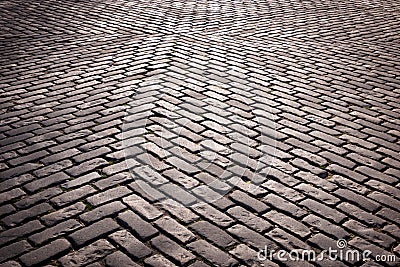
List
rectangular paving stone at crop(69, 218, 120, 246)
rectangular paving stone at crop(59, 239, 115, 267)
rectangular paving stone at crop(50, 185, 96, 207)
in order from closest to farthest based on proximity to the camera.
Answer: rectangular paving stone at crop(59, 239, 115, 267)
rectangular paving stone at crop(69, 218, 120, 246)
rectangular paving stone at crop(50, 185, 96, 207)

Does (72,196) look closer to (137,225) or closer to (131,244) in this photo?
(137,225)

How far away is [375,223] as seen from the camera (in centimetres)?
310

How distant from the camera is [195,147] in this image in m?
3.98

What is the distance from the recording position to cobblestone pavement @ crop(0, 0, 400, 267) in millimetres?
2912

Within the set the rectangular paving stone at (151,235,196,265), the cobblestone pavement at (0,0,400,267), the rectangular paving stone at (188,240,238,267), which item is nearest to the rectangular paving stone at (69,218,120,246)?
the cobblestone pavement at (0,0,400,267)

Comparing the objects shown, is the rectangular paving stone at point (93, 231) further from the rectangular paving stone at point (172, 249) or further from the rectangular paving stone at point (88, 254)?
the rectangular paving stone at point (172, 249)

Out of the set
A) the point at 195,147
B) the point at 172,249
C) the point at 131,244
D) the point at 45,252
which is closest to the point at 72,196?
the point at 45,252

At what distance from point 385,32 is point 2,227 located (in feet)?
25.6

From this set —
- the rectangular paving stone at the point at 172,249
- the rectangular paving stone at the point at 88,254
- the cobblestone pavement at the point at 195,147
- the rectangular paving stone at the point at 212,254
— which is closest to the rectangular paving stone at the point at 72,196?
the cobblestone pavement at the point at 195,147

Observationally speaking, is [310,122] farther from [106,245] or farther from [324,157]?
[106,245]

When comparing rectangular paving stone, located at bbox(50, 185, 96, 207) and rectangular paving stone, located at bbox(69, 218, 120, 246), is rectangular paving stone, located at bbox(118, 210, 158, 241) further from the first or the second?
rectangular paving stone, located at bbox(50, 185, 96, 207)

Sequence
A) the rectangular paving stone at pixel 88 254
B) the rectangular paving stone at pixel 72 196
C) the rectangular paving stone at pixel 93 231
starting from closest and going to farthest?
the rectangular paving stone at pixel 88 254 < the rectangular paving stone at pixel 93 231 < the rectangular paving stone at pixel 72 196

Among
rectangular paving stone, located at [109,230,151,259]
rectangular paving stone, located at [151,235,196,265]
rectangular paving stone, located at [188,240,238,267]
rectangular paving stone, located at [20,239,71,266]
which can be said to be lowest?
rectangular paving stone, located at [20,239,71,266]

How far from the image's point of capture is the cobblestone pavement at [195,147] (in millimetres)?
2912
